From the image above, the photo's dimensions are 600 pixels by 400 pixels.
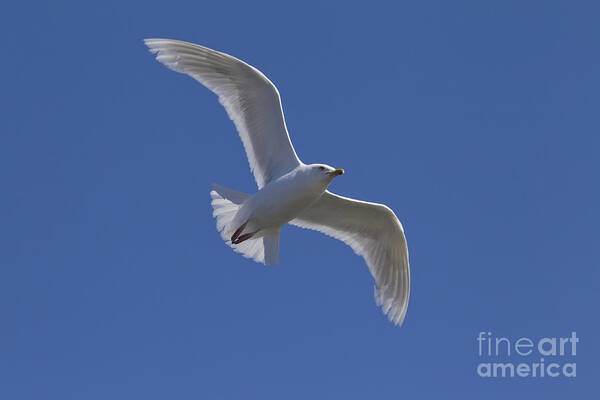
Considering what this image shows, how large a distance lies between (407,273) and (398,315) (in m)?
0.65

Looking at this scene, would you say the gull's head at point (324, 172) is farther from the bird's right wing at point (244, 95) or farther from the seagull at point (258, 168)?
the bird's right wing at point (244, 95)

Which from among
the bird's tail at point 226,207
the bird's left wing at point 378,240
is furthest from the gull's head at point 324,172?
the bird's left wing at point 378,240

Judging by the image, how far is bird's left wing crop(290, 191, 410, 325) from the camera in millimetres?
14977

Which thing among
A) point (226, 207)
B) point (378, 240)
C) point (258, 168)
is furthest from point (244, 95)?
point (378, 240)

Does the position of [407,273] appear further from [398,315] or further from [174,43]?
[174,43]

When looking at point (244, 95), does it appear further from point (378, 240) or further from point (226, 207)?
point (378, 240)

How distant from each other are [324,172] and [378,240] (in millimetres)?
2333

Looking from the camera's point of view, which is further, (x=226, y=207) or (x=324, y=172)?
(x=226, y=207)

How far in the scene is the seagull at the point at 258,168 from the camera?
13586 millimetres

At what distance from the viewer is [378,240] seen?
1531 cm

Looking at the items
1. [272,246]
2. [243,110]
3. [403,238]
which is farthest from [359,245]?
[243,110]

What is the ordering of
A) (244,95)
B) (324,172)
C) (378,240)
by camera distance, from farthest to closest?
(378,240), (244,95), (324,172)

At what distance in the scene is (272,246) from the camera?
14336 millimetres

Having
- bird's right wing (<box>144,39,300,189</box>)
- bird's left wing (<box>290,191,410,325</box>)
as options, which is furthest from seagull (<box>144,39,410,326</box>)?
bird's left wing (<box>290,191,410,325</box>)
